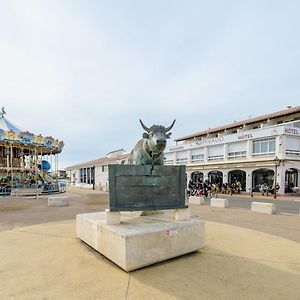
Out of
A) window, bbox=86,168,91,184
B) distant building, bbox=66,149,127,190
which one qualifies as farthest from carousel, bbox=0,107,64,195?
window, bbox=86,168,91,184

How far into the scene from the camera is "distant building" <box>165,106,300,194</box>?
24.9 m

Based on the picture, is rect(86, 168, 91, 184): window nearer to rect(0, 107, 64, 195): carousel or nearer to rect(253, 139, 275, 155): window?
rect(0, 107, 64, 195): carousel

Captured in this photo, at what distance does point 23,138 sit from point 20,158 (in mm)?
5172

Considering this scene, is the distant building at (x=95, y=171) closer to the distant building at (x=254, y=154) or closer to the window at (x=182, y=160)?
the window at (x=182, y=160)

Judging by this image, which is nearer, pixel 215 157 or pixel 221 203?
pixel 221 203

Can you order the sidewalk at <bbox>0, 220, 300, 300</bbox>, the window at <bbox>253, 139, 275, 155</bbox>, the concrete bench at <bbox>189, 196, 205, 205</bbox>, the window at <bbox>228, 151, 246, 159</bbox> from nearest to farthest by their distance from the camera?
the sidewalk at <bbox>0, 220, 300, 300</bbox> < the concrete bench at <bbox>189, 196, 205, 205</bbox> < the window at <bbox>253, 139, 275, 155</bbox> < the window at <bbox>228, 151, 246, 159</bbox>

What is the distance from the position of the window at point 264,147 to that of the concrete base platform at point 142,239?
24361mm

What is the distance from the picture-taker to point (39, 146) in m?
23.6

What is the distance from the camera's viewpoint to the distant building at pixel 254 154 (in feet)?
81.8

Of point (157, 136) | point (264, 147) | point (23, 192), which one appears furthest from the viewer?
point (264, 147)

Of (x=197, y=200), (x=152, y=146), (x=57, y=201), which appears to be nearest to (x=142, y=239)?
(x=152, y=146)

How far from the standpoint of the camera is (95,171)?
37156 millimetres

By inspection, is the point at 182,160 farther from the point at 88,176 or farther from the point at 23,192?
the point at 23,192

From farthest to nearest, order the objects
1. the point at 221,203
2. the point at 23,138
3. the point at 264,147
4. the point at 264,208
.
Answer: the point at 264,147
the point at 23,138
the point at 221,203
the point at 264,208
